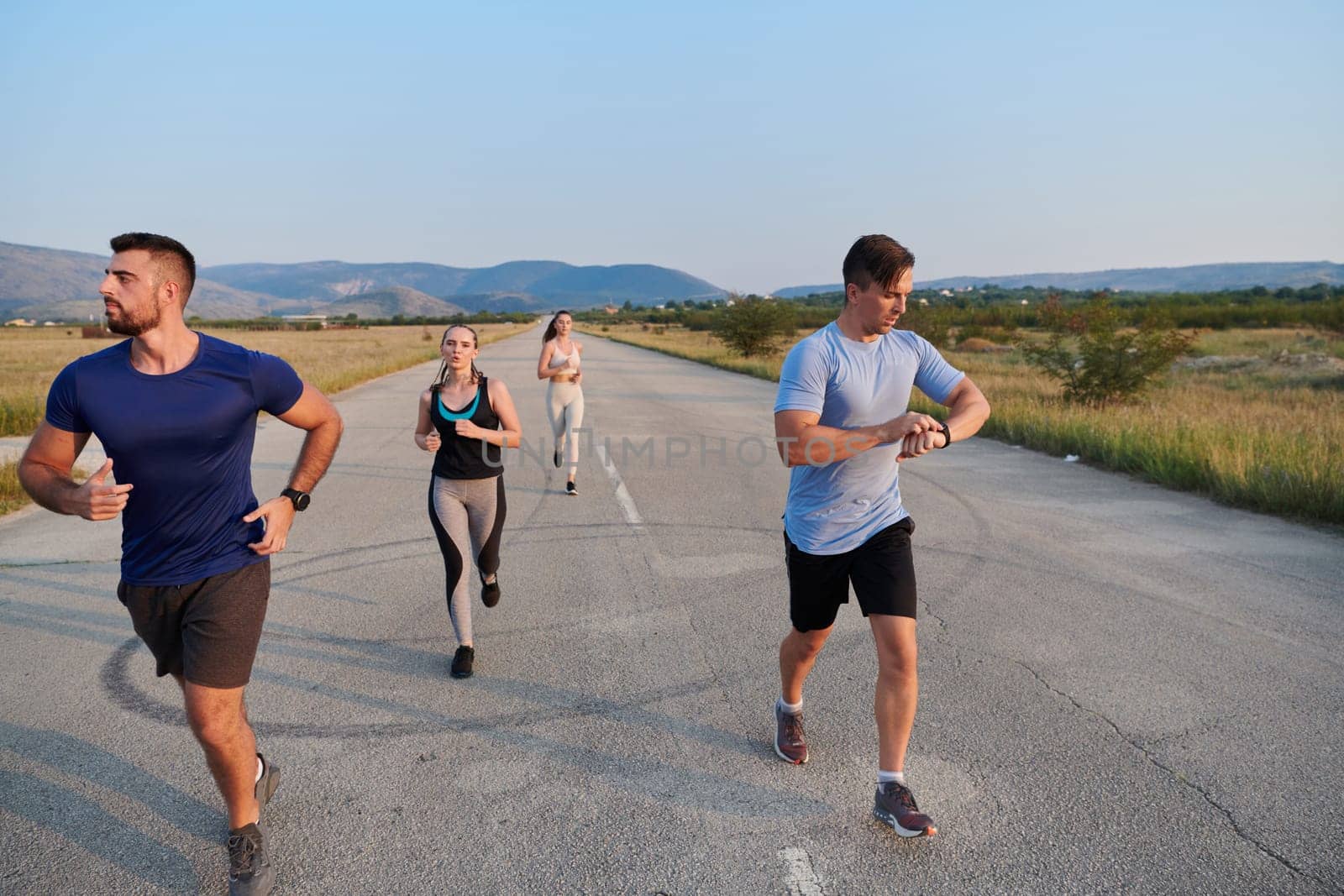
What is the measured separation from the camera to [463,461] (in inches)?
189

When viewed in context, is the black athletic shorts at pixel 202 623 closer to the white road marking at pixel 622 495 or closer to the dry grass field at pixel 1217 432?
the white road marking at pixel 622 495

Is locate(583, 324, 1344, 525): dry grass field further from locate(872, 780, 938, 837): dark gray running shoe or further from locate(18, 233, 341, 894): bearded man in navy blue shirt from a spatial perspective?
locate(18, 233, 341, 894): bearded man in navy blue shirt

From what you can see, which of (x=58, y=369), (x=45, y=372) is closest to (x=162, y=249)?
→ (x=45, y=372)

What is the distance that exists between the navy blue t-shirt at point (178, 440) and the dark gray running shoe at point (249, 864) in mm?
892

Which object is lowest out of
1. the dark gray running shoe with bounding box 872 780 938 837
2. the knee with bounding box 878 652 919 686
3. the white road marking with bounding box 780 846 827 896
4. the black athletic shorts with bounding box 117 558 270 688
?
the white road marking with bounding box 780 846 827 896

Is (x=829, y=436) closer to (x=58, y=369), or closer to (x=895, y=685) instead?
(x=895, y=685)

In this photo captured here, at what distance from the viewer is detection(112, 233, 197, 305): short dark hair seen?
8.95 ft

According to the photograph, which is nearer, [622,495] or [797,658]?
[797,658]

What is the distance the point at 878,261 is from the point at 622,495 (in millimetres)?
6523

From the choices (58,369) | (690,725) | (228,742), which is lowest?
(58,369)

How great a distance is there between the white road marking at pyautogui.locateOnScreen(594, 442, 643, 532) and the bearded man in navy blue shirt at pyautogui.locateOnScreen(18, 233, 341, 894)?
5053 millimetres

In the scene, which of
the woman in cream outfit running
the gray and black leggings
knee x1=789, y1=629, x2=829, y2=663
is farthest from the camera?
the woman in cream outfit running

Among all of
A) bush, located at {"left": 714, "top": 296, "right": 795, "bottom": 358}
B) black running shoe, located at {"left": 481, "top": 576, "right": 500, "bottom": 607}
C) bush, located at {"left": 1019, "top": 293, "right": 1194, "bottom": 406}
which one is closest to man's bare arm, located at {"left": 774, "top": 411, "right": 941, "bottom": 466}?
black running shoe, located at {"left": 481, "top": 576, "right": 500, "bottom": 607}

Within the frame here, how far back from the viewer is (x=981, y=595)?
5926 millimetres
